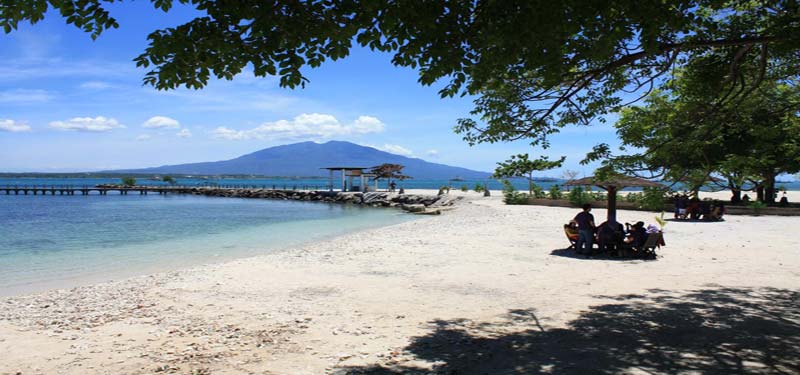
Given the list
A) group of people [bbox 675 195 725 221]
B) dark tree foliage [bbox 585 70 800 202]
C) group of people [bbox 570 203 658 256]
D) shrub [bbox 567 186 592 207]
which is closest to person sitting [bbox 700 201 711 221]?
group of people [bbox 675 195 725 221]

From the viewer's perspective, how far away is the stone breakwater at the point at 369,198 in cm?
3866

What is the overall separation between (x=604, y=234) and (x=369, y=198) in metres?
38.2

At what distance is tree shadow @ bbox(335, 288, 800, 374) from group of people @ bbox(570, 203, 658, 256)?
3917 millimetres

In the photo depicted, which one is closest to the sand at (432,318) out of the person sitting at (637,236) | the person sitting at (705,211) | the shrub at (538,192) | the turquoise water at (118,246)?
the person sitting at (637,236)

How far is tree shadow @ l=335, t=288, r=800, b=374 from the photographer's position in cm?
465

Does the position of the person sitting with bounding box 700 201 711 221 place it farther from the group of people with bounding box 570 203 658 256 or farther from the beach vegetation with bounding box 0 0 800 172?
the beach vegetation with bounding box 0 0 800 172

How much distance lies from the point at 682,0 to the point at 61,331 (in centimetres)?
814

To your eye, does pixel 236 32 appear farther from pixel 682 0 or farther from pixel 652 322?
pixel 652 322

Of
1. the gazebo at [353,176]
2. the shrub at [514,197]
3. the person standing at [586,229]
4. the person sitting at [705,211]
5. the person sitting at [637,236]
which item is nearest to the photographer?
the person sitting at [637,236]

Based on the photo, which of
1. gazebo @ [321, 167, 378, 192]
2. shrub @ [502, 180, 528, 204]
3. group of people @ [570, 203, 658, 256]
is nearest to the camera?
group of people @ [570, 203, 658, 256]

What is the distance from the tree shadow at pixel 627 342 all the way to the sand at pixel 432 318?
0.02m

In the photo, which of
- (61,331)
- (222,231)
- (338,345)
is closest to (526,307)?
(338,345)

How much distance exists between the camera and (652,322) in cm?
608

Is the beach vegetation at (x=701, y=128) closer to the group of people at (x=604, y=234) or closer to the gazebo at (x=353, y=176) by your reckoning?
the group of people at (x=604, y=234)
